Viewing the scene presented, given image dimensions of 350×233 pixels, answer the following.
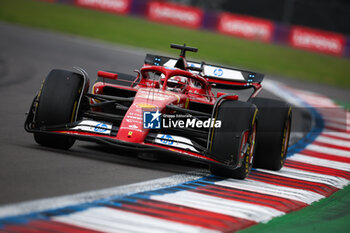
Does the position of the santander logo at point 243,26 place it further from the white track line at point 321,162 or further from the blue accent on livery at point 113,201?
the blue accent on livery at point 113,201

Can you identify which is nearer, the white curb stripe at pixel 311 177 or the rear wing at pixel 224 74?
the white curb stripe at pixel 311 177

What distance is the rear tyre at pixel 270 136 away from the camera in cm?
853

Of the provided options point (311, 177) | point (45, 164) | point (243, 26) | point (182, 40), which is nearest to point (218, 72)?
point (311, 177)

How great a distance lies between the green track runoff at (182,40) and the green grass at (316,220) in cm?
1959

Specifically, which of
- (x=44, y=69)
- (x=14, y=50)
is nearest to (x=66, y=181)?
(x=44, y=69)

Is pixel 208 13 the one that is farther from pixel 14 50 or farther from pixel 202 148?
pixel 202 148

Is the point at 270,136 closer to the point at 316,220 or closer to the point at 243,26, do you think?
the point at 316,220

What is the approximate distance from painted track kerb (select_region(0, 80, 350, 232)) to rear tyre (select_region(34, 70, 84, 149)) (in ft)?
4.68

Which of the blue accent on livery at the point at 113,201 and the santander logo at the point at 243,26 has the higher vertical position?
the santander logo at the point at 243,26

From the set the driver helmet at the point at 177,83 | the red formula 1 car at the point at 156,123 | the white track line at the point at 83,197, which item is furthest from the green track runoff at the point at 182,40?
the white track line at the point at 83,197

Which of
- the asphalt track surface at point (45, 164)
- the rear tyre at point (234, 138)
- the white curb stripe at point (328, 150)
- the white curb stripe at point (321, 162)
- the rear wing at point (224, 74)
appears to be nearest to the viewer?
the asphalt track surface at point (45, 164)

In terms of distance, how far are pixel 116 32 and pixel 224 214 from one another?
26.6m

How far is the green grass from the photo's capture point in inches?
219

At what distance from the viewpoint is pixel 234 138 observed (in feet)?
23.7
